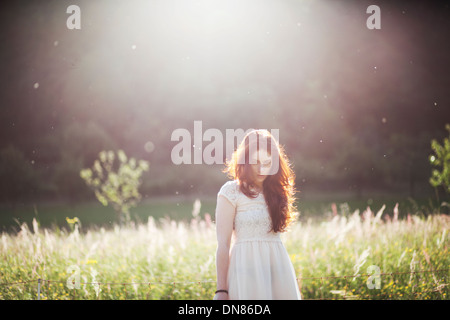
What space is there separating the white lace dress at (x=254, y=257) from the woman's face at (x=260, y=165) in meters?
0.11

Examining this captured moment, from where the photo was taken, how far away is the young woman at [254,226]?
2.44m

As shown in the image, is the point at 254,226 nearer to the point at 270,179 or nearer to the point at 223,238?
the point at 223,238

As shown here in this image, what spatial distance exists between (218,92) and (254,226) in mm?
24958

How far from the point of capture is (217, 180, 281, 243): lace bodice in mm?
2465

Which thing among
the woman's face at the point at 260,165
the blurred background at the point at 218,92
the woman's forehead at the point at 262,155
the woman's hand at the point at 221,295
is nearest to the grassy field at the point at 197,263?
the woman's hand at the point at 221,295

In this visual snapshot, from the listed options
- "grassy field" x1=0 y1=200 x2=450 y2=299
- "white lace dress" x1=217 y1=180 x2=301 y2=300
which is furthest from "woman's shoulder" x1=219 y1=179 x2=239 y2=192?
"grassy field" x1=0 y1=200 x2=450 y2=299

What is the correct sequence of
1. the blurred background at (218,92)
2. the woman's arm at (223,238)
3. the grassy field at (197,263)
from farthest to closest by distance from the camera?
1. the blurred background at (218,92)
2. the grassy field at (197,263)
3. the woman's arm at (223,238)

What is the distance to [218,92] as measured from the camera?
26.9m

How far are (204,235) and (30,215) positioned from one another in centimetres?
2741

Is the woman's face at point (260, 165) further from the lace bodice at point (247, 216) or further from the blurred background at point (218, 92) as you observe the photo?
the blurred background at point (218, 92)

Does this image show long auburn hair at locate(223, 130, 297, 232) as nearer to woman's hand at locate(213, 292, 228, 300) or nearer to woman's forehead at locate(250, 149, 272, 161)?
woman's forehead at locate(250, 149, 272, 161)

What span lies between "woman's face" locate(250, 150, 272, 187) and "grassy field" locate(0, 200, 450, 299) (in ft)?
6.77

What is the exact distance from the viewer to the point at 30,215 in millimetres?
29500
